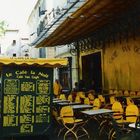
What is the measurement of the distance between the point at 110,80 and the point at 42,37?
194 inches

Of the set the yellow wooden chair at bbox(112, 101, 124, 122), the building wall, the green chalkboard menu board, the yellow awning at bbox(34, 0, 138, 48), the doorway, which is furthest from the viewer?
the doorway

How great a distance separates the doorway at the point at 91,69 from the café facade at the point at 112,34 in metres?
1.10

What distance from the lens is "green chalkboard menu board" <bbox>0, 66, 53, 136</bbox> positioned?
9.42 metres

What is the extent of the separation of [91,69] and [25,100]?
48.9 ft

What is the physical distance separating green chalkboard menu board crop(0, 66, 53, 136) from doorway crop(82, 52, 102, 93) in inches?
539

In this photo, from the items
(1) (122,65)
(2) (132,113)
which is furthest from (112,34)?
(2) (132,113)

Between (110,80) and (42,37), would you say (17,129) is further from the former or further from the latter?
(42,37)

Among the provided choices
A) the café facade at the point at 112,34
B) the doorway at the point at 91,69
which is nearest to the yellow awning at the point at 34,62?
the café facade at the point at 112,34

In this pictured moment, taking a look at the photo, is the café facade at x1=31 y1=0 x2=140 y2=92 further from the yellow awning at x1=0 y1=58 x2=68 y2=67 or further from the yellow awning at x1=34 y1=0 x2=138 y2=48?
the yellow awning at x1=0 y1=58 x2=68 y2=67

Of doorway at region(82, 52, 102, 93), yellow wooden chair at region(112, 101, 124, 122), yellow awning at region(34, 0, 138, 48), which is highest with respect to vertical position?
yellow awning at region(34, 0, 138, 48)

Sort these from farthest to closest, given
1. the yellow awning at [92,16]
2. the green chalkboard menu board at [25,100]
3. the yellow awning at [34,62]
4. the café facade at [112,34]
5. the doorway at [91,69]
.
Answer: the doorway at [91,69] < the café facade at [112,34] < the yellow awning at [92,16] < the green chalkboard menu board at [25,100] < the yellow awning at [34,62]

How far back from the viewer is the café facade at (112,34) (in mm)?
13440

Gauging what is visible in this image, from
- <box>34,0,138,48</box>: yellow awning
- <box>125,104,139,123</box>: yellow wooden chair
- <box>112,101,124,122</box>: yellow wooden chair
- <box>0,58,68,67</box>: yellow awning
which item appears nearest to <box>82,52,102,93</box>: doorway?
<box>34,0,138,48</box>: yellow awning

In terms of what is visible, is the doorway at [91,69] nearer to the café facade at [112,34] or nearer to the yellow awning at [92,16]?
the café facade at [112,34]
